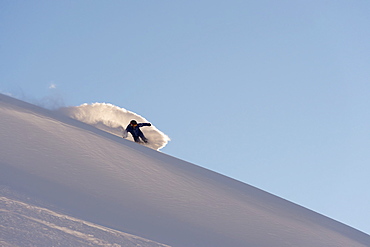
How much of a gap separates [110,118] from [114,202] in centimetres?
1045

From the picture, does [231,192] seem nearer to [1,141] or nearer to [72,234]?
[1,141]

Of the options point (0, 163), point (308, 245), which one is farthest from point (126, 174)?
point (308, 245)

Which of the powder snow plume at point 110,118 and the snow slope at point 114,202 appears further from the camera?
the powder snow plume at point 110,118

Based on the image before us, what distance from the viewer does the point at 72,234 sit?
264 cm

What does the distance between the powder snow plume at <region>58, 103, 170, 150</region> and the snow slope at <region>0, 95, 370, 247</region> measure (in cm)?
621

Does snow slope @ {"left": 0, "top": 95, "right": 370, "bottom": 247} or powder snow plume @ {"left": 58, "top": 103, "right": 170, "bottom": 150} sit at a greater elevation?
powder snow plume @ {"left": 58, "top": 103, "right": 170, "bottom": 150}

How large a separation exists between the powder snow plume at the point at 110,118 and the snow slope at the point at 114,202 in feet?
20.4

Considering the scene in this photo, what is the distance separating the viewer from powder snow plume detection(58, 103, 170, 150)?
490 inches

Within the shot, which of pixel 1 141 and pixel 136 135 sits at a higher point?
pixel 136 135

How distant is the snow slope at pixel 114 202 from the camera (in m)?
2.78

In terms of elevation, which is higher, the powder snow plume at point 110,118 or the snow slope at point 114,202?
the powder snow plume at point 110,118

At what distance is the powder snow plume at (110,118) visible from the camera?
12.4m

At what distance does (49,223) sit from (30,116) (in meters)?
3.68

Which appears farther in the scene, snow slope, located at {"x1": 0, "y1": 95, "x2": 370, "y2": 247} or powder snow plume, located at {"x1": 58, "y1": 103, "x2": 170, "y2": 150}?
powder snow plume, located at {"x1": 58, "y1": 103, "x2": 170, "y2": 150}
